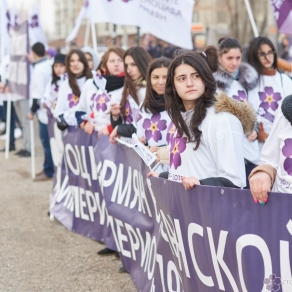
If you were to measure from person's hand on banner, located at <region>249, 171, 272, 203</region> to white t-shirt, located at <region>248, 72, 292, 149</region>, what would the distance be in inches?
127

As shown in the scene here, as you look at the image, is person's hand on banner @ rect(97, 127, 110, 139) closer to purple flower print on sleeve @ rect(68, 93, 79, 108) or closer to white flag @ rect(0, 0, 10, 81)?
purple flower print on sleeve @ rect(68, 93, 79, 108)

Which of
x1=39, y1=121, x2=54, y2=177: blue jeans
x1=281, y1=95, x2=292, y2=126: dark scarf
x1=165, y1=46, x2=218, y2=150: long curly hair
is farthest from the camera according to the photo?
x1=39, y1=121, x2=54, y2=177: blue jeans

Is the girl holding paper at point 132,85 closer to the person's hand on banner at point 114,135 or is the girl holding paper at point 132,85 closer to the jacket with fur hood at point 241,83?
the person's hand on banner at point 114,135

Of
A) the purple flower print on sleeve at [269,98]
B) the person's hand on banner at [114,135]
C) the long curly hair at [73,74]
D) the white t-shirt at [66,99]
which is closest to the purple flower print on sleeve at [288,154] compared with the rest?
the person's hand on banner at [114,135]

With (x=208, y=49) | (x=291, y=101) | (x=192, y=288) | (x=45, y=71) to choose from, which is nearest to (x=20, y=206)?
(x=45, y=71)

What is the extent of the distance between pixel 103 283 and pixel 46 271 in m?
0.63

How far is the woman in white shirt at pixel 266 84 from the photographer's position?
6539 millimetres

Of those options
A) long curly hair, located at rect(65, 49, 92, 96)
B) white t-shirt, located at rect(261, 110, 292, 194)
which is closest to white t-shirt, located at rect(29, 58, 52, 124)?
long curly hair, located at rect(65, 49, 92, 96)

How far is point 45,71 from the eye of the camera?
36.5 feet

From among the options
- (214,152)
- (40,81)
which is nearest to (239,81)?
(214,152)

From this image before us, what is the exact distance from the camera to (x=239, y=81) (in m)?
6.43

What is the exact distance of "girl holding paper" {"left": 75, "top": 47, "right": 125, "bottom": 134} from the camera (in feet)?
22.3

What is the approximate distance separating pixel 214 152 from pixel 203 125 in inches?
6.4

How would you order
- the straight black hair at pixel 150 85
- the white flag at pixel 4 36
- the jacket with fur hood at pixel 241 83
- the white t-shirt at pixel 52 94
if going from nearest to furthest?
1. the straight black hair at pixel 150 85
2. the jacket with fur hood at pixel 241 83
3. the white t-shirt at pixel 52 94
4. the white flag at pixel 4 36
